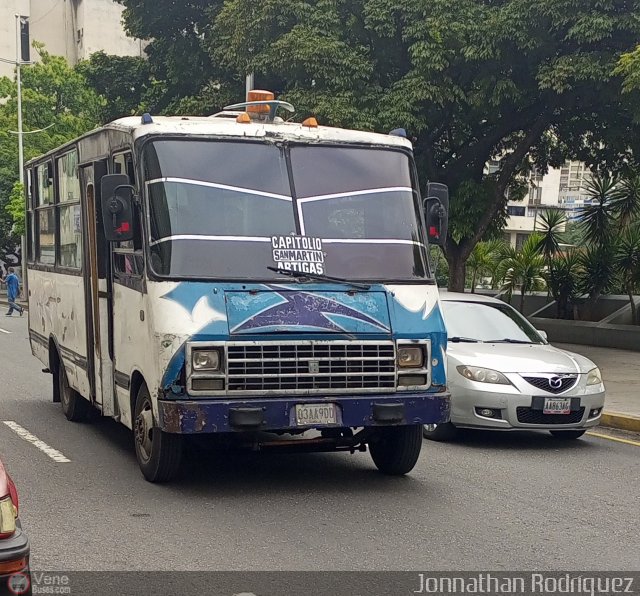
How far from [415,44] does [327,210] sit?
11739 millimetres

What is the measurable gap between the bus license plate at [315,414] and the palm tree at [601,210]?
56.6 feet

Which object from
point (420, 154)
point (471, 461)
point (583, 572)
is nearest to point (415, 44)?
point (420, 154)

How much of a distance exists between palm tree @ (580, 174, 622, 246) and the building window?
609 inches

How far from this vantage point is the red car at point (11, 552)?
4262 mm

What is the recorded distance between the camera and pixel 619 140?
71.9 feet

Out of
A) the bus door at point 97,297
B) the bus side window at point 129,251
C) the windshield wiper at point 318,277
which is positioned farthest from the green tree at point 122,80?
the windshield wiper at point 318,277

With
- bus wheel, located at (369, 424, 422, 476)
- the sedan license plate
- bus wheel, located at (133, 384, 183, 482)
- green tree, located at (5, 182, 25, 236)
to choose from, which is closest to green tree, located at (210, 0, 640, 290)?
the sedan license plate

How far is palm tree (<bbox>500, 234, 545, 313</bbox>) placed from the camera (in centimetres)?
2514

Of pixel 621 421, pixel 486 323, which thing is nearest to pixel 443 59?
pixel 486 323

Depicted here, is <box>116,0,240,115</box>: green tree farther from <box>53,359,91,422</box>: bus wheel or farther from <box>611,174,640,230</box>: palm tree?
<box>53,359,91,422</box>: bus wheel

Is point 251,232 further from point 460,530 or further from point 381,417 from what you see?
point 460,530

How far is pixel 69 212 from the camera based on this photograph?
1071 centimetres

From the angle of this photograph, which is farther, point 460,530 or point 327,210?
point 327,210

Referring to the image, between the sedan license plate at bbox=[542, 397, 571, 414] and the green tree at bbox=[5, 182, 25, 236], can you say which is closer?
the sedan license plate at bbox=[542, 397, 571, 414]
